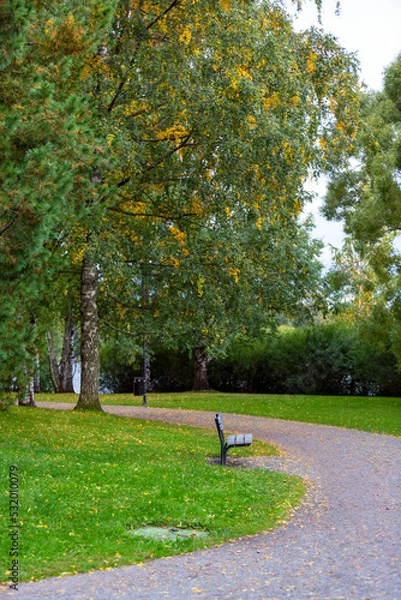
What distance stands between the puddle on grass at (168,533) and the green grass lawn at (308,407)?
1045 cm

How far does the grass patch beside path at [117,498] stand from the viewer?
6789 millimetres

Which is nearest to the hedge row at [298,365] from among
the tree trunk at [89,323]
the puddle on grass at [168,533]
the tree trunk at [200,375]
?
the tree trunk at [200,375]

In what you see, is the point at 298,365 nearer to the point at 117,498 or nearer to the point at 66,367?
the point at 66,367

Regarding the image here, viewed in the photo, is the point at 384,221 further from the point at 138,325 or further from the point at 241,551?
the point at 241,551

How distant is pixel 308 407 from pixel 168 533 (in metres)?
16.6

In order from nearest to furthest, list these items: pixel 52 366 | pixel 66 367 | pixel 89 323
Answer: pixel 89 323, pixel 66 367, pixel 52 366

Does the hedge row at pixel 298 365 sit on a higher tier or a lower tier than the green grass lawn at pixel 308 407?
higher

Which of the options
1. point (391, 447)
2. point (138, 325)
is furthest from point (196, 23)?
point (391, 447)

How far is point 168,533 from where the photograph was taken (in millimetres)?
7512

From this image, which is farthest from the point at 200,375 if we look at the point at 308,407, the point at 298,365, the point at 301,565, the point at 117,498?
the point at 301,565

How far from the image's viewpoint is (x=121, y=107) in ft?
54.6

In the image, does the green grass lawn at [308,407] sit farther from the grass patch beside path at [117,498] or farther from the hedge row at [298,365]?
the grass patch beside path at [117,498]

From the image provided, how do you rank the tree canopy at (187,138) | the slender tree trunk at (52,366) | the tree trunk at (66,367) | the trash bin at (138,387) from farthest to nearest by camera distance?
the slender tree trunk at (52,366)
the tree trunk at (66,367)
the trash bin at (138,387)
the tree canopy at (187,138)

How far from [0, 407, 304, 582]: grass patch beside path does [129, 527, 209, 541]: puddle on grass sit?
0.12 meters
